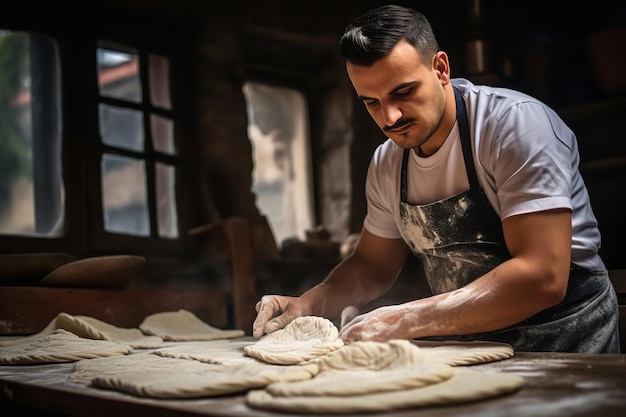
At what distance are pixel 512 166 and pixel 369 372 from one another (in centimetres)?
85

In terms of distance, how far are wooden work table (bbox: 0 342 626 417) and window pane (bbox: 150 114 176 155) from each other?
2524 mm

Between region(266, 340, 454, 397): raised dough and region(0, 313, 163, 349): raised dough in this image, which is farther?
region(0, 313, 163, 349): raised dough

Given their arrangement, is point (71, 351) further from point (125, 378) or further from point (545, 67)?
point (545, 67)

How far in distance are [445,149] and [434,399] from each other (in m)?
1.19

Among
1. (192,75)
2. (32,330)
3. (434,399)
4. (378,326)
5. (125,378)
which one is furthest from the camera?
(192,75)

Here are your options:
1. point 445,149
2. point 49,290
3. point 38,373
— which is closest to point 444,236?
point 445,149

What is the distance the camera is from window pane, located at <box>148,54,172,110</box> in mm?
4305

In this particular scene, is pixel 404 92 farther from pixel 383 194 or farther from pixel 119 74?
pixel 119 74

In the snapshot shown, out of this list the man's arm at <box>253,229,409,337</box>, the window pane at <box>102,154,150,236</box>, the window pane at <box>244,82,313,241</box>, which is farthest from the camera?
the window pane at <box>244,82,313,241</box>

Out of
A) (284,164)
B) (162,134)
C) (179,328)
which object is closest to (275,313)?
(179,328)

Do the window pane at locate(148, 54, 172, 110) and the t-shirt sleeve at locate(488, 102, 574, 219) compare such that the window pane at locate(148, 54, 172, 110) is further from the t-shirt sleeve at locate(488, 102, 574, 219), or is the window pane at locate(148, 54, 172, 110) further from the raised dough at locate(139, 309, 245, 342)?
the t-shirt sleeve at locate(488, 102, 574, 219)

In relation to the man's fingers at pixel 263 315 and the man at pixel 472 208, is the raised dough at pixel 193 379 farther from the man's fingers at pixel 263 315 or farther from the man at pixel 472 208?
the man's fingers at pixel 263 315

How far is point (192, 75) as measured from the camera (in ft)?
14.5

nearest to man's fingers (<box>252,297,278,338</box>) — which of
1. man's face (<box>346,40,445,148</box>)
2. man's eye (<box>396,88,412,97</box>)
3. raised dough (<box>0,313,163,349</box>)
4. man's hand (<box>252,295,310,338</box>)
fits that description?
man's hand (<box>252,295,310,338</box>)
